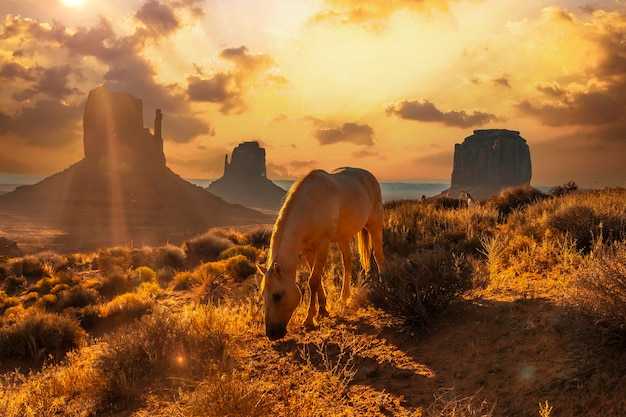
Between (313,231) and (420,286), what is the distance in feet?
5.79

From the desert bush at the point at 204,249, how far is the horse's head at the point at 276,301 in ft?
53.3

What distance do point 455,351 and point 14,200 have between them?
125624 mm

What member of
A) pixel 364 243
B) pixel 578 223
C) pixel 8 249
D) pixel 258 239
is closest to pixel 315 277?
pixel 364 243

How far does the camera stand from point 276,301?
191 inches

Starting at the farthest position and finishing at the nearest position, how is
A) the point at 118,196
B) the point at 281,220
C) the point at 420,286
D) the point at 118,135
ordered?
the point at 118,135
the point at 118,196
the point at 281,220
the point at 420,286

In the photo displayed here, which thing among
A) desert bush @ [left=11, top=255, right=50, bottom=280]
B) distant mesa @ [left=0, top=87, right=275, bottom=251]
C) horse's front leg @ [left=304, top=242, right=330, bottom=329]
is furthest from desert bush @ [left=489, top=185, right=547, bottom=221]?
distant mesa @ [left=0, top=87, right=275, bottom=251]

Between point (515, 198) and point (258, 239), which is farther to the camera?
point (258, 239)

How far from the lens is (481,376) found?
369 cm

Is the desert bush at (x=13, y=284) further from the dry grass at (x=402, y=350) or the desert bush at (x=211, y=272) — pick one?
the dry grass at (x=402, y=350)

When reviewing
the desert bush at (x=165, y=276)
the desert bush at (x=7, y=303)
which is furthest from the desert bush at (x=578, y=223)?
the desert bush at (x=7, y=303)

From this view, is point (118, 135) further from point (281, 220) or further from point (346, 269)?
point (281, 220)

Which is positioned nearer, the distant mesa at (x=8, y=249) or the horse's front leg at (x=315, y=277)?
the horse's front leg at (x=315, y=277)

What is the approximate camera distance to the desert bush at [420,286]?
5.06 metres

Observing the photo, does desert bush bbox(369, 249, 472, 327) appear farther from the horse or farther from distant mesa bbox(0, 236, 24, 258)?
distant mesa bbox(0, 236, 24, 258)
